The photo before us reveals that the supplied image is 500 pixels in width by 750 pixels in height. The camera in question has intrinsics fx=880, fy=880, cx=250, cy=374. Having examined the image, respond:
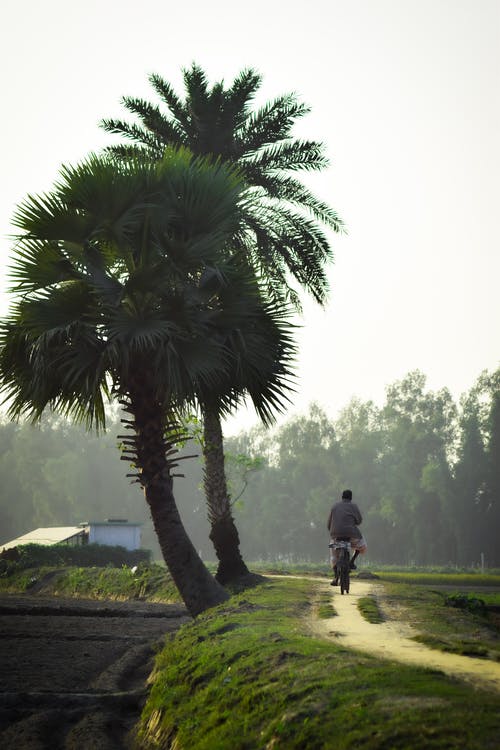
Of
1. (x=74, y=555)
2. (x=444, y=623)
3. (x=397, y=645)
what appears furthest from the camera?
(x=74, y=555)

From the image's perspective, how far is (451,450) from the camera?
88.8 meters

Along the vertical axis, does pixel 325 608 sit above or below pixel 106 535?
below

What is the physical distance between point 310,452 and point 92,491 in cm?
2851

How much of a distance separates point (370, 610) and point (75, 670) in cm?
508

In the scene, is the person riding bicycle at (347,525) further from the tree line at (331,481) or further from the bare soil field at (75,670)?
the tree line at (331,481)

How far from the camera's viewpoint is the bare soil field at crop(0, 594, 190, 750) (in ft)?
35.3

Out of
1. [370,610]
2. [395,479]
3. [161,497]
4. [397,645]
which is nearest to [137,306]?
[161,497]

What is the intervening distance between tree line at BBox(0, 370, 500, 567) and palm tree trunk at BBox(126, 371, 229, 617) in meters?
50.9

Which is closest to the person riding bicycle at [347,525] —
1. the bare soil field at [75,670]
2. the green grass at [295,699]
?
the green grass at [295,699]

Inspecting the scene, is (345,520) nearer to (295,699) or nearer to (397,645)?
(397,645)

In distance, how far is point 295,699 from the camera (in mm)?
7984

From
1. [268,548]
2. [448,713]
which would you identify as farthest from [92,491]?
[448,713]

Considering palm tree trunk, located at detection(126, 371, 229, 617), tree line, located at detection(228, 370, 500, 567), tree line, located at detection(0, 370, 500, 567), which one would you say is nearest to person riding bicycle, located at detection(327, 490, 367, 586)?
palm tree trunk, located at detection(126, 371, 229, 617)

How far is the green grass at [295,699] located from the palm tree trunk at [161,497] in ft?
12.2
